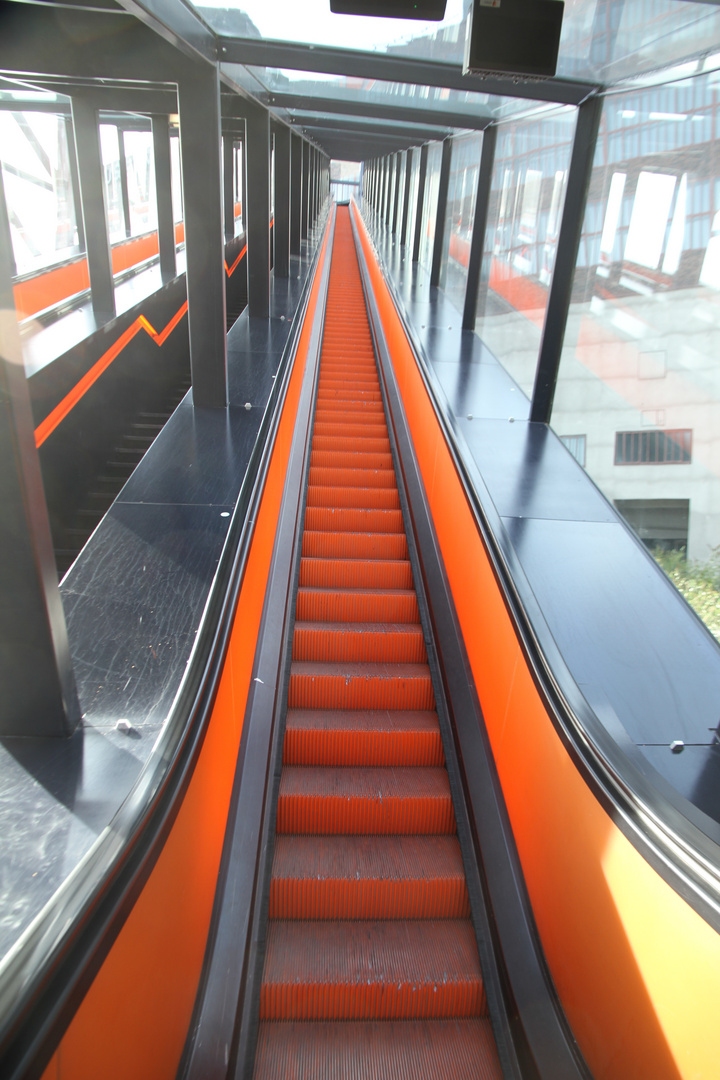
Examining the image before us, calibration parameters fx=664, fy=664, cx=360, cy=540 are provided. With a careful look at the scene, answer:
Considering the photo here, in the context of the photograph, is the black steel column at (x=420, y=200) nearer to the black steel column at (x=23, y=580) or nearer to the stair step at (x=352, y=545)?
the stair step at (x=352, y=545)

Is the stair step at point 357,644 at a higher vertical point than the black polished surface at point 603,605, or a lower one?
lower

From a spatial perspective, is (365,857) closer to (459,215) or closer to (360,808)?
(360,808)

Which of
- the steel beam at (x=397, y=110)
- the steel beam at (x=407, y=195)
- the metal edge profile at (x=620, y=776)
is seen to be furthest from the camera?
the steel beam at (x=407, y=195)

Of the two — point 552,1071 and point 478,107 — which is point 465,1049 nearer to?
point 552,1071

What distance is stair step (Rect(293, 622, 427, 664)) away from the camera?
4.25 m

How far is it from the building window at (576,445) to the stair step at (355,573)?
63.2 inches

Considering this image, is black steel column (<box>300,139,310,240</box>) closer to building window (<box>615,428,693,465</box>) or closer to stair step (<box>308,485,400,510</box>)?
stair step (<box>308,485,400,510</box>)

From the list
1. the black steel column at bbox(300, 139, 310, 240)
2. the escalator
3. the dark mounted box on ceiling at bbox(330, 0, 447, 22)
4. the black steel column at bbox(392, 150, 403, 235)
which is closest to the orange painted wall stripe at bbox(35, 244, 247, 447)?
the escalator

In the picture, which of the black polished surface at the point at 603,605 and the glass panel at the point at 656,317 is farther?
the glass panel at the point at 656,317

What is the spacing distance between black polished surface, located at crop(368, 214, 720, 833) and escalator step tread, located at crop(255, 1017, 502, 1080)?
1.33 m

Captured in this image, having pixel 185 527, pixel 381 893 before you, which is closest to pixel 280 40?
pixel 185 527

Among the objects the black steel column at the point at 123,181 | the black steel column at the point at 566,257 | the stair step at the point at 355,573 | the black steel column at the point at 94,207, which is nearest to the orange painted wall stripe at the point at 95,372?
the black steel column at the point at 94,207

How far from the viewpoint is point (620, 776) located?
81.4 inches

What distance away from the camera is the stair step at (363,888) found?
10.0 ft
